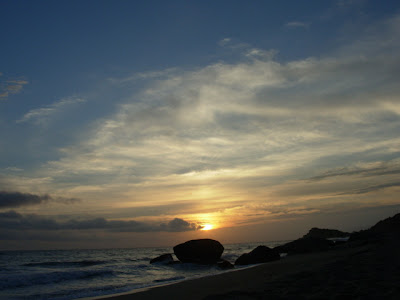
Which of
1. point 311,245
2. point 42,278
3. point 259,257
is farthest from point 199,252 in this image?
point 42,278

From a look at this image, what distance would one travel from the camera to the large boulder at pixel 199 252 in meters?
34.8

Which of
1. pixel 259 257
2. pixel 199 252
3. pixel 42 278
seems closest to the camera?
pixel 42 278

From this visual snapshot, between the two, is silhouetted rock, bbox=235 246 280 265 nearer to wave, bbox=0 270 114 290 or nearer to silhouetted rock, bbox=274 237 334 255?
silhouetted rock, bbox=274 237 334 255

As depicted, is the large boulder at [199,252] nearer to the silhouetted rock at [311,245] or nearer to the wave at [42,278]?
the silhouetted rock at [311,245]

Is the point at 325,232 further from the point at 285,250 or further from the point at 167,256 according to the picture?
the point at 167,256

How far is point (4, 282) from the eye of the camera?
20891mm

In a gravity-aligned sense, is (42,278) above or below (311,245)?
above

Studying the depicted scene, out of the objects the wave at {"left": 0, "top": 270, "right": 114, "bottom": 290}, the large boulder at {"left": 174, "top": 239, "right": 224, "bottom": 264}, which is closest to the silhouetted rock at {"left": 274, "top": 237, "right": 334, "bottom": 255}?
the large boulder at {"left": 174, "top": 239, "right": 224, "bottom": 264}

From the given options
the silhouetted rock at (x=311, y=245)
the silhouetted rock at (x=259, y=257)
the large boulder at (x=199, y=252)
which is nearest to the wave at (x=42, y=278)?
the large boulder at (x=199, y=252)

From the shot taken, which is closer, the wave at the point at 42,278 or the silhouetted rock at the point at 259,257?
the wave at the point at 42,278

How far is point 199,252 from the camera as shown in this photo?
3525 centimetres

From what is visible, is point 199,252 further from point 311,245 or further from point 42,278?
point 42,278

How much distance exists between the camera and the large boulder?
1372 inches

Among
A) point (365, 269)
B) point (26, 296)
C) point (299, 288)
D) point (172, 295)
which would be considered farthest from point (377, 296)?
point (26, 296)
